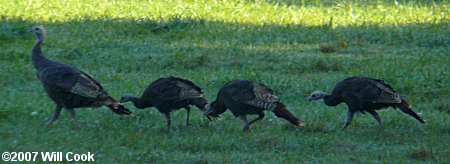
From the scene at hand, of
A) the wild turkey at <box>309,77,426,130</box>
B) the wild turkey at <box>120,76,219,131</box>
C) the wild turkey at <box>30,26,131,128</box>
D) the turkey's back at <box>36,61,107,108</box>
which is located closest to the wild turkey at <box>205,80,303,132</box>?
the wild turkey at <box>120,76,219,131</box>

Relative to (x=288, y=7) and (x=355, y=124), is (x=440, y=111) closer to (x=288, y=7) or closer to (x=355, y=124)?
(x=355, y=124)

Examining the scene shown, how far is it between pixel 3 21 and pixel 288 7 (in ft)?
16.3

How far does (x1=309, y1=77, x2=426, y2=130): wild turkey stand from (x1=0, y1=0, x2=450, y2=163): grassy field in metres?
0.24

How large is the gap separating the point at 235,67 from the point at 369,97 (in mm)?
3730

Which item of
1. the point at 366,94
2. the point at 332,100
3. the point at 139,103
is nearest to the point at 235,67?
the point at 332,100

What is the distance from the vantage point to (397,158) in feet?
30.4

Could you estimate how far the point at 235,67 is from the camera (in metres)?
13.6

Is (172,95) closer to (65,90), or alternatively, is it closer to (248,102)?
(248,102)

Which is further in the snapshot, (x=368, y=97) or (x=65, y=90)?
(x=368, y=97)

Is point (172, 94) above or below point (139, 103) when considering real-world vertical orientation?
above

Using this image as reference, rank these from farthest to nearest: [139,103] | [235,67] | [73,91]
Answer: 1. [235,67]
2. [139,103]
3. [73,91]

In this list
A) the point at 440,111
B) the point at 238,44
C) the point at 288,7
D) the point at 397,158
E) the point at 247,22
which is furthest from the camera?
the point at 288,7

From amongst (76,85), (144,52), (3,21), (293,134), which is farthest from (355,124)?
(3,21)

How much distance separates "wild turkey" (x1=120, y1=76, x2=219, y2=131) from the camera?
33.0ft
